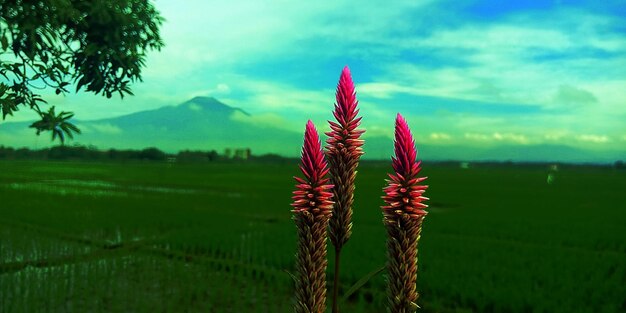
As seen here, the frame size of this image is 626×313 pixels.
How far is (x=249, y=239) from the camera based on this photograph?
20.6 metres

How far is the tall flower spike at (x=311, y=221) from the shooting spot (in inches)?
64.3

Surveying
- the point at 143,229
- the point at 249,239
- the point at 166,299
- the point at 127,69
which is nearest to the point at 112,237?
the point at 143,229

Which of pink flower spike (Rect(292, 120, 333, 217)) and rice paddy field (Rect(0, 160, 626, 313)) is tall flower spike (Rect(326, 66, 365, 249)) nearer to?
pink flower spike (Rect(292, 120, 333, 217))

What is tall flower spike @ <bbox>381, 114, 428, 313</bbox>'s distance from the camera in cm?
158

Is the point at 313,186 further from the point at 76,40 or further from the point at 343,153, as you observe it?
the point at 76,40

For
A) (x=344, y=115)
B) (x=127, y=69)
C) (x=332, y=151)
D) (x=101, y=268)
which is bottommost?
(x=101, y=268)

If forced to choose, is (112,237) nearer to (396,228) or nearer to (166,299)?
(166,299)

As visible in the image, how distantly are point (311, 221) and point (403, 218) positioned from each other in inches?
11.5

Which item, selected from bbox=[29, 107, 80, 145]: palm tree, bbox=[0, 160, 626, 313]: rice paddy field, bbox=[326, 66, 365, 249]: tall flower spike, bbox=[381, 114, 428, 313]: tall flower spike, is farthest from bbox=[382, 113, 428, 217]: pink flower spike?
bbox=[29, 107, 80, 145]: palm tree

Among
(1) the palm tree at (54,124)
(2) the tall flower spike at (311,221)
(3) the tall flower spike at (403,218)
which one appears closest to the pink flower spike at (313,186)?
(2) the tall flower spike at (311,221)

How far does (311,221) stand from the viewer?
65.9 inches

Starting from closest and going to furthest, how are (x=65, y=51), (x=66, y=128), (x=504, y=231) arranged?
1. (x=66, y=128)
2. (x=65, y=51)
3. (x=504, y=231)

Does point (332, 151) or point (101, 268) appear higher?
point (332, 151)

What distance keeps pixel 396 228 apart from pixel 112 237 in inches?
867
